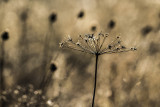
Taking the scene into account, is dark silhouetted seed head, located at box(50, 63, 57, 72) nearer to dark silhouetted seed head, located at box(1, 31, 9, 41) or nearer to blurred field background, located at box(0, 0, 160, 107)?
blurred field background, located at box(0, 0, 160, 107)

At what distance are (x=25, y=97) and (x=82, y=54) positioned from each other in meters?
0.37

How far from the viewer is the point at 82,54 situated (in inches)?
46.7

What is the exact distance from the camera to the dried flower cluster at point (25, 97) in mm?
1017

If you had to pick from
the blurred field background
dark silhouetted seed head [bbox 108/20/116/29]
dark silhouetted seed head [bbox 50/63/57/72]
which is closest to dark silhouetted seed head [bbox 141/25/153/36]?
the blurred field background

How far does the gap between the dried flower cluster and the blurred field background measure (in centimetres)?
3

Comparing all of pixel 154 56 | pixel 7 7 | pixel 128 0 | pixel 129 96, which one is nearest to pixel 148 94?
pixel 129 96

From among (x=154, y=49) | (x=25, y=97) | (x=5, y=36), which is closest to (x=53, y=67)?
(x=25, y=97)

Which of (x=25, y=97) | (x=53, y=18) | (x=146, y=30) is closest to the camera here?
(x=25, y=97)

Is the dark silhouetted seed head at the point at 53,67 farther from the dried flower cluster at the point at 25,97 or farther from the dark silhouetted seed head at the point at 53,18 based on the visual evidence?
the dark silhouetted seed head at the point at 53,18

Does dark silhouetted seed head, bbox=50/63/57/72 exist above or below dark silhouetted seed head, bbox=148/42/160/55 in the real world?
below

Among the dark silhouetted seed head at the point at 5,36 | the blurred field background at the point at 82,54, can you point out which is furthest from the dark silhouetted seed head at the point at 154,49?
the dark silhouetted seed head at the point at 5,36

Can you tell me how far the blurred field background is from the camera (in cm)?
100

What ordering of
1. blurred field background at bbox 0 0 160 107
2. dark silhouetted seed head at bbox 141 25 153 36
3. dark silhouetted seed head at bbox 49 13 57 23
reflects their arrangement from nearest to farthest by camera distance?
blurred field background at bbox 0 0 160 107
dark silhouetted seed head at bbox 141 25 153 36
dark silhouetted seed head at bbox 49 13 57 23

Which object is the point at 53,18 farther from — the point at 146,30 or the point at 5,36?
the point at 146,30
